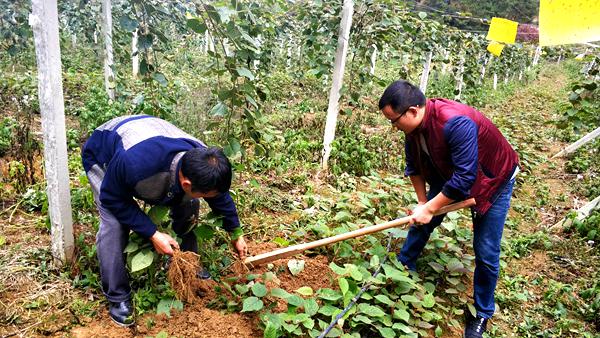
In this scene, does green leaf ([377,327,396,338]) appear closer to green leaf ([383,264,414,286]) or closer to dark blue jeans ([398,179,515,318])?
green leaf ([383,264,414,286])

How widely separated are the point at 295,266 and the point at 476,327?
121 centimetres

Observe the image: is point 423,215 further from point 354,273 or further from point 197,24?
point 197,24

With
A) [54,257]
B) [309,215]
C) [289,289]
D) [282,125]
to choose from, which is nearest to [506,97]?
[282,125]

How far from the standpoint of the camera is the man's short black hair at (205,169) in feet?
5.96

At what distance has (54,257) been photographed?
8.02 ft

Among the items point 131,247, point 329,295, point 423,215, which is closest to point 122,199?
point 131,247

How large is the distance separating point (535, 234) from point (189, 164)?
11.6 feet

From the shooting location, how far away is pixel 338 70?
449cm

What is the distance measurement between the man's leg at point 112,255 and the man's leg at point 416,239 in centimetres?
184

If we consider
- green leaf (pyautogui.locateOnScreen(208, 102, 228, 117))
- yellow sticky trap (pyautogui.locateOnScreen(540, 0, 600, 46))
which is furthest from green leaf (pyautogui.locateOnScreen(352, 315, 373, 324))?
yellow sticky trap (pyautogui.locateOnScreen(540, 0, 600, 46))

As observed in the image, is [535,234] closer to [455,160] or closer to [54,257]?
[455,160]

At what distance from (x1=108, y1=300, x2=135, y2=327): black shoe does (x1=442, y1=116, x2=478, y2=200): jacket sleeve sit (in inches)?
73.2

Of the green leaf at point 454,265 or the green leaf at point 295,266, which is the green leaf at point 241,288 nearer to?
the green leaf at point 295,266

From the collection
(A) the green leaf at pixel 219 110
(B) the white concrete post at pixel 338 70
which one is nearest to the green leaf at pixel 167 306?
(A) the green leaf at pixel 219 110
